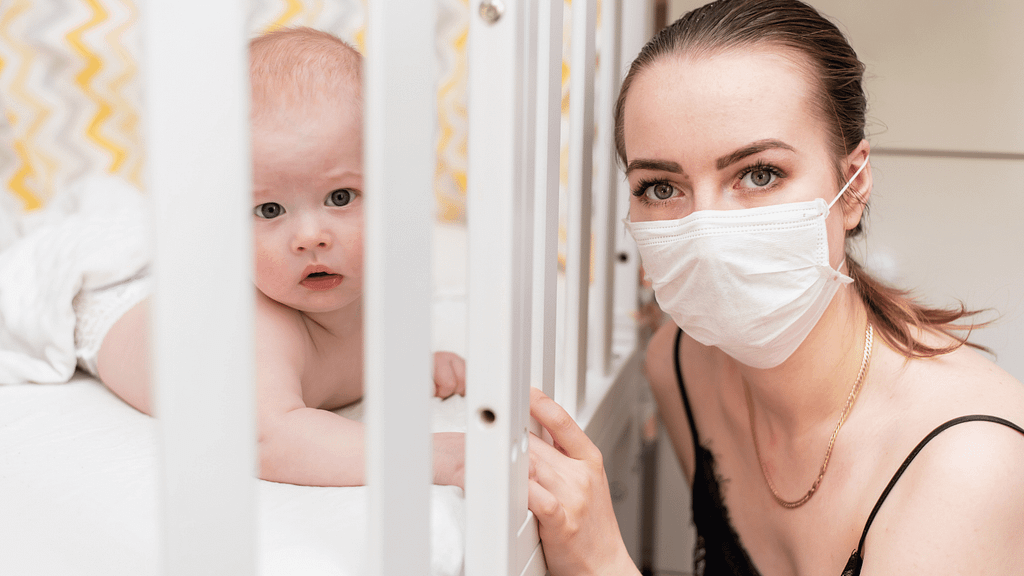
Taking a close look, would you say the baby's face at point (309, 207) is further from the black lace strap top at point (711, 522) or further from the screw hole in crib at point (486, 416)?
the black lace strap top at point (711, 522)

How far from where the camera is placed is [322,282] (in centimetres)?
74

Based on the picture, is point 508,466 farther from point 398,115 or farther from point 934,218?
point 934,218

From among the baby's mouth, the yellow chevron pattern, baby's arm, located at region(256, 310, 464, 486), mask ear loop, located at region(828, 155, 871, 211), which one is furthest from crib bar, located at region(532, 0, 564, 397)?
the yellow chevron pattern

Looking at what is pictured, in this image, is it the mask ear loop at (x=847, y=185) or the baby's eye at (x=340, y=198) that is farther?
the mask ear loop at (x=847, y=185)

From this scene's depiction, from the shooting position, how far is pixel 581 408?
3.03 feet

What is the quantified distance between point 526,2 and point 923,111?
0.90m

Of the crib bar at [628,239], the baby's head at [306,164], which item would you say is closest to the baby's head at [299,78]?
the baby's head at [306,164]

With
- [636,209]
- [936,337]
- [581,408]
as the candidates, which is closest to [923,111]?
[936,337]

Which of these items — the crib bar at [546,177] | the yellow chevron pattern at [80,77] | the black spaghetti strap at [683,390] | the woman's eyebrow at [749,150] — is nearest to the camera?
the crib bar at [546,177]

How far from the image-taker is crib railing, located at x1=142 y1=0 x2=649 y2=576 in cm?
31

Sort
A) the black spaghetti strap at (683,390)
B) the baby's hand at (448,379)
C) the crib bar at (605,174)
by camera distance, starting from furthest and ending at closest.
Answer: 1. the black spaghetti strap at (683,390)
2. the crib bar at (605,174)
3. the baby's hand at (448,379)

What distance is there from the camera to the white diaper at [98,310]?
3.06 ft

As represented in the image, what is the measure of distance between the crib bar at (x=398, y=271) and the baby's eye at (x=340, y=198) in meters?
0.27

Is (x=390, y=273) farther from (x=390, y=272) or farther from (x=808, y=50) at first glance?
(x=808, y=50)
